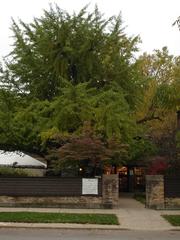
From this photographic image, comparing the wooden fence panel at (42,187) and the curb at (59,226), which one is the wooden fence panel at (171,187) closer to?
the wooden fence panel at (42,187)

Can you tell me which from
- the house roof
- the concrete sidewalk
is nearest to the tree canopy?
the house roof

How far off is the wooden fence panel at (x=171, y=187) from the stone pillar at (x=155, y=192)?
254 millimetres

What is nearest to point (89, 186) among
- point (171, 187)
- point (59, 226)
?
point (171, 187)

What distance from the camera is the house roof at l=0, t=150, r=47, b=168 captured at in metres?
33.1

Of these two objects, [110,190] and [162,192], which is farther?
[162,192]

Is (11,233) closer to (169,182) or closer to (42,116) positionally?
(169,182)

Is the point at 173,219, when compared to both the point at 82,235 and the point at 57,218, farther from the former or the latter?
the point at 82,235

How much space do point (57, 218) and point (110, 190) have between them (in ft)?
17.4

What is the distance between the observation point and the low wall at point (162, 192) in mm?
24984

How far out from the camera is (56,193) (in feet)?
81.1

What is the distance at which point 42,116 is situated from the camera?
29484mm

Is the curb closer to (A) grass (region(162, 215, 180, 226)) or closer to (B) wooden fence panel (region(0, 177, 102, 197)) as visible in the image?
(A) grass (region(162, 215, 180, 226))

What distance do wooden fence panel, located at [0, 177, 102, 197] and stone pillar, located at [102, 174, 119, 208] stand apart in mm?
253

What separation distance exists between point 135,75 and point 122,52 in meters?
2.31
